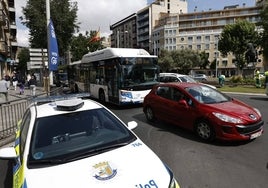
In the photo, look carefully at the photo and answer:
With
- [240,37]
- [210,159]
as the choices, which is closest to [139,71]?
[210,159]

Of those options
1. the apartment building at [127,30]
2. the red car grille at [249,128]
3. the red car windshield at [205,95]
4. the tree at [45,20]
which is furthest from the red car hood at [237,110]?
the apartment building at [127,30]

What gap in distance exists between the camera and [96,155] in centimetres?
317

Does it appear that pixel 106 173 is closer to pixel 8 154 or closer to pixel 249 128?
pixel 8 154

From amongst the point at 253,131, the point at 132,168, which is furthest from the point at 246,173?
the point at 132,168

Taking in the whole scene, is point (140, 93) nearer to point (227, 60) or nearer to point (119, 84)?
point (119, 84)

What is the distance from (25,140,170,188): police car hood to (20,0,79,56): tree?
85.2 ft

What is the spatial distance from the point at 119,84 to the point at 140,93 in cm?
110

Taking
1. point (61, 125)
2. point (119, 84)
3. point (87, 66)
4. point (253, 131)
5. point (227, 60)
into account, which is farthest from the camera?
point (227, 60)

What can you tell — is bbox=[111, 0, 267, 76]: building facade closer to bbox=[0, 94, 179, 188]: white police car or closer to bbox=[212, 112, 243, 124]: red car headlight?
bbox=[212, 112, 243, 124]: red car headlight

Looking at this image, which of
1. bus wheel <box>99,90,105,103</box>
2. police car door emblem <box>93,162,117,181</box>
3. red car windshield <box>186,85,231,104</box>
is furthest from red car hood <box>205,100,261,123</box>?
bus wheel <box>99,90,105,103</box>

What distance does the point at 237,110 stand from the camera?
21.7 ft

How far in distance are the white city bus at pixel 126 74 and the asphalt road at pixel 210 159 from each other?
14.6 feet

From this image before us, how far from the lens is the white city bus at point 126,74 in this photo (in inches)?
487

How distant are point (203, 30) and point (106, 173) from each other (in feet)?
334
